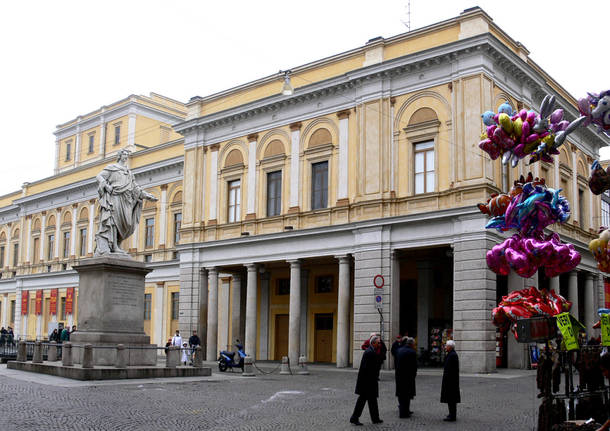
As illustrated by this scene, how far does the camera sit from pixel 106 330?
19328 millimetres

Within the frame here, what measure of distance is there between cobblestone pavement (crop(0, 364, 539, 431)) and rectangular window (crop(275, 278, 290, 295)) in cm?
1566

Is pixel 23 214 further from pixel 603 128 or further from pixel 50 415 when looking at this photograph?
pixel 603 128

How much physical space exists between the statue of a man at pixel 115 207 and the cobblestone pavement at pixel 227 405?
4.10 metres

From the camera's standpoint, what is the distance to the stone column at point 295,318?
1217 inches

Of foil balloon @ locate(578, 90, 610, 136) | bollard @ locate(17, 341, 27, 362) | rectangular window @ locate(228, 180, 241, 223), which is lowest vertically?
bollard @ locate(17, 341, 27, 362)

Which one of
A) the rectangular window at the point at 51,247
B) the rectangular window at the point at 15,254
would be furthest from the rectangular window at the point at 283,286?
the rectangular window at the point at 15,254

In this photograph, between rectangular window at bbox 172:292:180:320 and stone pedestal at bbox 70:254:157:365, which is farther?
rectangular window at bbox 172:292:180:320

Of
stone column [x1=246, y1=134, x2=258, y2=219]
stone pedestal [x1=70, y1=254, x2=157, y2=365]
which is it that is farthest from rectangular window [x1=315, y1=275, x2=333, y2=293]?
stone pedestal [x1=70, y1=254, x2=157, y2=365]

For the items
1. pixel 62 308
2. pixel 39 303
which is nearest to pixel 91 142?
pixel 39 303

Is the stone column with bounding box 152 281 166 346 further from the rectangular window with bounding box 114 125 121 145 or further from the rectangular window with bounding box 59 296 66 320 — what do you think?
the rectangular window with bounding box 114 125 121 145

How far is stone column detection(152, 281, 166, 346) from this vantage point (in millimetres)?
42844

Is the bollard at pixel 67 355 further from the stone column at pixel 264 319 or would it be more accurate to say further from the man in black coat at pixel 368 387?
the stone column at pixel 264 319

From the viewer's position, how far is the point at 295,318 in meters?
31.1

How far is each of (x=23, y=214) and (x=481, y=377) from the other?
45.3 metres
